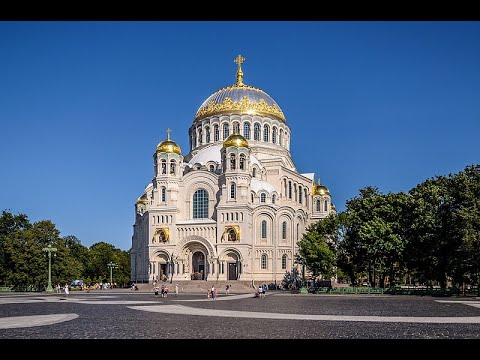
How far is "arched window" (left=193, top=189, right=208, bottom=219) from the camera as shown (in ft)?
239

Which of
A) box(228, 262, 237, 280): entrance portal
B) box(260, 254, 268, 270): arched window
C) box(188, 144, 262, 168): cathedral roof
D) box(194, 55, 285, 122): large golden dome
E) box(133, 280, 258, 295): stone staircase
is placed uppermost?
box(194, 55, 285, 122): large golden dome

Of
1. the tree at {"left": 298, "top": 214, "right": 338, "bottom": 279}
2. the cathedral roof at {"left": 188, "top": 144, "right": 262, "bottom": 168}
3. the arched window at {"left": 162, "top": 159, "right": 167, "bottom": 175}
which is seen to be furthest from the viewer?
the cathedral roof at {"left": 188, "top": 144, "right": 262, "bottom": 168}

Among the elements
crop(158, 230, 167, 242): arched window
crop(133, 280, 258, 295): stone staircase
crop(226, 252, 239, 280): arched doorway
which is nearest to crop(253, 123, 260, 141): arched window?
crop(158, 230, 167, 242): arched window

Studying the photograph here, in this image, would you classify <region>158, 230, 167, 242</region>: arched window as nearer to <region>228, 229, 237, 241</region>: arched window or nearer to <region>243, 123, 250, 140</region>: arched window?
<region>228, 229, 237, 241</region>: arched window

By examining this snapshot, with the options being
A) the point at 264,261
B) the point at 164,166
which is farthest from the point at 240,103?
the point at 264,261

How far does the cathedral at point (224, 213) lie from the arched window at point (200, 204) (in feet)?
0.42

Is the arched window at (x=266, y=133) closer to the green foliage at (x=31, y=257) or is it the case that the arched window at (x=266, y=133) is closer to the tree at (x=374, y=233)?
the tree at (x=374, y=233)

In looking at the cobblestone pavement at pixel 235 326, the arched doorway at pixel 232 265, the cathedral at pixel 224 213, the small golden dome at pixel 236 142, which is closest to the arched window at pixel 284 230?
the cathedral at pixel 224 213

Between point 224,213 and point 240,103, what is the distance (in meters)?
20.4

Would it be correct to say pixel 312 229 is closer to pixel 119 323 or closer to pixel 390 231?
pixel 390 231

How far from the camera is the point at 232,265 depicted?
6912 centimetres

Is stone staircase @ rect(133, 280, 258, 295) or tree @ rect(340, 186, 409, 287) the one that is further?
stone staircase @ rect(133, 280, 258, 295)

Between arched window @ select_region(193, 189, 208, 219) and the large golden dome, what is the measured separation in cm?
1493
